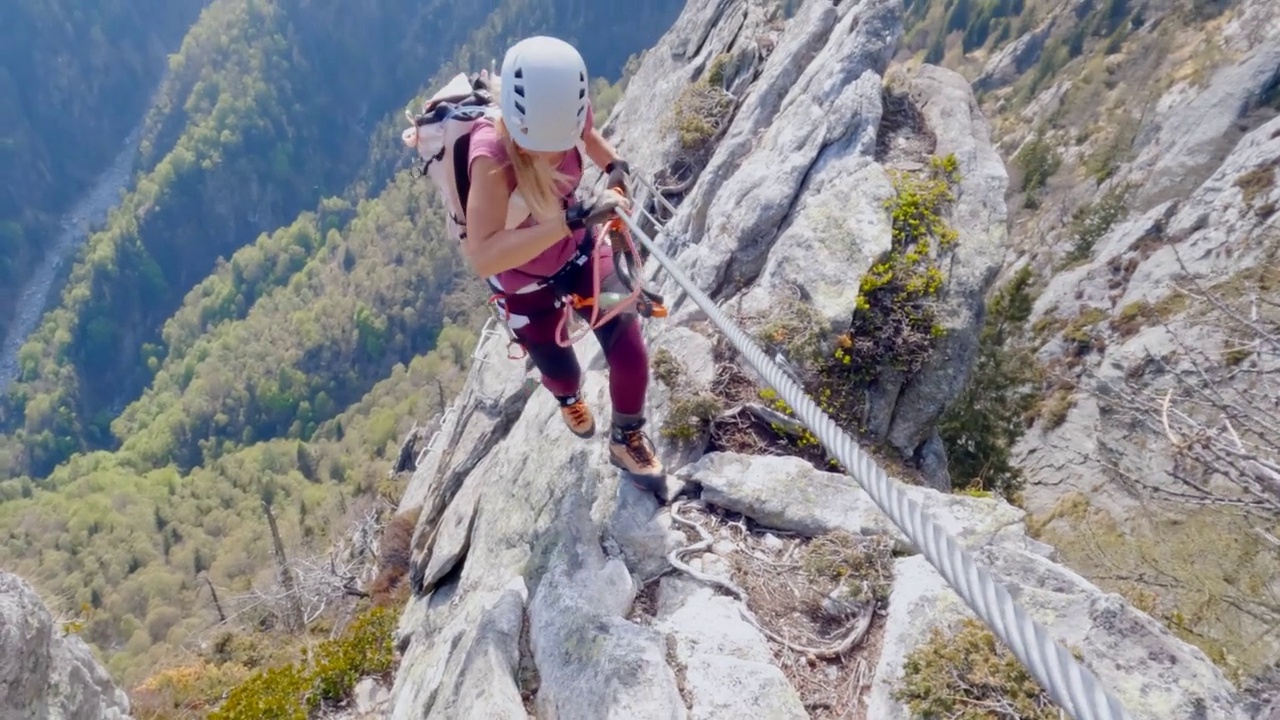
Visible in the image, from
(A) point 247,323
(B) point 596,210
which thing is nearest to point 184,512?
(A) point 247,323

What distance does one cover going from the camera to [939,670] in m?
3.38

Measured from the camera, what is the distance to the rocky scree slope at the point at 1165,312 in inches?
251

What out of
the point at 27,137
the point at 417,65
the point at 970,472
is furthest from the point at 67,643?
the point at 27,137

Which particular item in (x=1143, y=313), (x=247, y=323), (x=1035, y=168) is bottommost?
(x=247, y=323)

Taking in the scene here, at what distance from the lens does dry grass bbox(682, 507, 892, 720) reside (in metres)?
3.76

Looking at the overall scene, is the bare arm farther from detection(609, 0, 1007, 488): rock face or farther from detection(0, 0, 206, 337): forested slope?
detection(0, 0, 206, 337): forested slope

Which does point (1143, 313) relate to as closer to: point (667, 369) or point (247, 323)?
point (667, 369)

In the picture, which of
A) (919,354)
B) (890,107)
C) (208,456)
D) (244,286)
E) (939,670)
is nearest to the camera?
(939,670)

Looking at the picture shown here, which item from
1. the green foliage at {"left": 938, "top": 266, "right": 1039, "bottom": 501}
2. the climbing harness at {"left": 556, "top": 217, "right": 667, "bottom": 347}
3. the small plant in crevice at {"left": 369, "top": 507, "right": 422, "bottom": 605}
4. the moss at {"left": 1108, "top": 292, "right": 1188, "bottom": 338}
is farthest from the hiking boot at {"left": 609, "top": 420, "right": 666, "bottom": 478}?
the moss at {"left": 1108, "top": 292, "right": 1188, "bottom": 338}

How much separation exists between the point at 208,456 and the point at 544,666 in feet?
356

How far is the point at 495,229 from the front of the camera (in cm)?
359

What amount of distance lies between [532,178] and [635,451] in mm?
2203

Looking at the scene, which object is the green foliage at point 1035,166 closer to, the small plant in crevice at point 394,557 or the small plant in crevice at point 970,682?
the small plant in crevice at point 394,557

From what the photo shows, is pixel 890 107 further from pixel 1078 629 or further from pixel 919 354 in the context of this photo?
pixel 1078 629
